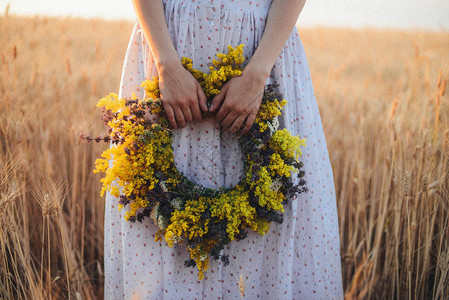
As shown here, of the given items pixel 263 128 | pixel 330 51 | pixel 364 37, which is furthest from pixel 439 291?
pixel 364 37

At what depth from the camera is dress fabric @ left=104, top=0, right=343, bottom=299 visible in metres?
→ 1.07

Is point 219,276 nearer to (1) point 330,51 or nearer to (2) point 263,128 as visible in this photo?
(2) point 263,128

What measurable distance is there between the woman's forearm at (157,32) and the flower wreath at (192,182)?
50mm

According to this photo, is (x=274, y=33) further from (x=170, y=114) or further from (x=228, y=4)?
(x=170, y=114)

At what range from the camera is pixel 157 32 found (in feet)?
3.32

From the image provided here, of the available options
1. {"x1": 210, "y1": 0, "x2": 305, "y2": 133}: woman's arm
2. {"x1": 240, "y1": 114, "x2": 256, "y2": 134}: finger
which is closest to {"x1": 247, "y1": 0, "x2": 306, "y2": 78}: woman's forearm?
{"x1": 210, "y1": 0, "x2": 305, "y2": 133}: woman's arm

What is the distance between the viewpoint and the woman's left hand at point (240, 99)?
0.99 meters

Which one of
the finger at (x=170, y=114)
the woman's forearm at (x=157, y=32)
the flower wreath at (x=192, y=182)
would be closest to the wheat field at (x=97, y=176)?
the flower wreath at (x=192, y=182)

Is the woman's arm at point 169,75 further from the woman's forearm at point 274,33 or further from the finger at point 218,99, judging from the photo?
the woman's forearm at point 274,33

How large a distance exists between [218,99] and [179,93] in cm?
11

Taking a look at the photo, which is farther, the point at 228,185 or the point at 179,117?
the point at 228,185

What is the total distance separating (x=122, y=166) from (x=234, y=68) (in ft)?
1.45

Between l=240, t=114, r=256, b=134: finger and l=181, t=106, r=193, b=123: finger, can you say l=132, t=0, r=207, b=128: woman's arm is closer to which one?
l=181, t=106, r=193, b=123: finger

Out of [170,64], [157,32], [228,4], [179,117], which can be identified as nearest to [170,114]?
[179,117]
